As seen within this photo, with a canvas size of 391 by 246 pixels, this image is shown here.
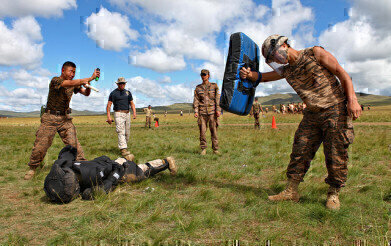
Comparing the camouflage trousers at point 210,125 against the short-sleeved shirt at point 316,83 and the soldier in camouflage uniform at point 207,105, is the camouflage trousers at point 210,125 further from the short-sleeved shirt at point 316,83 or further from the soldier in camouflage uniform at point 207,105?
the short-sleeved shirt at point 316,83

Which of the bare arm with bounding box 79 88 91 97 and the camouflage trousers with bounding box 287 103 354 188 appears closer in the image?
the camouflage trousers with bounding box 287 103 354 188

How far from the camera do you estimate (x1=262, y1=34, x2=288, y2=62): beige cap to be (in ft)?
11.6

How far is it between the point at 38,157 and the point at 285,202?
16.7ft

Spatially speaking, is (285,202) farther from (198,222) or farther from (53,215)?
(53,215)

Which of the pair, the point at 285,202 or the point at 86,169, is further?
the point at 86,169

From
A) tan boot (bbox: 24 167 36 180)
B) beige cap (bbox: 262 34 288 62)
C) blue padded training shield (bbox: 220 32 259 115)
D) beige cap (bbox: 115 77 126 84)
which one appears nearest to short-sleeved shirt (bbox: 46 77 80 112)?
tan boot (bbox: 24 167 36 180)

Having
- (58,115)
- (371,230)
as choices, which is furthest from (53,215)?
(371,230)

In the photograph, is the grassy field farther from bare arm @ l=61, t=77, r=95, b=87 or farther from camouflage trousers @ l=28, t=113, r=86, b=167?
bare arm @ l=61, t=77, r=95, b=87

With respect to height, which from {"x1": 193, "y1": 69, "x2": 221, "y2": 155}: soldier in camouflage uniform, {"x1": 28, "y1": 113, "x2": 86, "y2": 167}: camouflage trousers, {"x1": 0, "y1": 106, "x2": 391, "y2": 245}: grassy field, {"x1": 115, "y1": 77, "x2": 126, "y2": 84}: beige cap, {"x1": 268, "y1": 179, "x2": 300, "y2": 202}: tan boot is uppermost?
{"x1": 115, "y1": 77, "x2": 126, "y2": 84}: beige cap

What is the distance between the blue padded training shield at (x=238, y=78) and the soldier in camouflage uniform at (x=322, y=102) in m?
0.50

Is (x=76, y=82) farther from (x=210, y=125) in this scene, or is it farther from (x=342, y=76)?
(x=342, y=76)

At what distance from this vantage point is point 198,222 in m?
3.00

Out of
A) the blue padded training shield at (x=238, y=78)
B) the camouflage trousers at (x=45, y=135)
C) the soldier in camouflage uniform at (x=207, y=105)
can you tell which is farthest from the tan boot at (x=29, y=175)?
the soldier in camouflage uniform at (x=207, y=105)

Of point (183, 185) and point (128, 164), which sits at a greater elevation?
point (128, 164)
